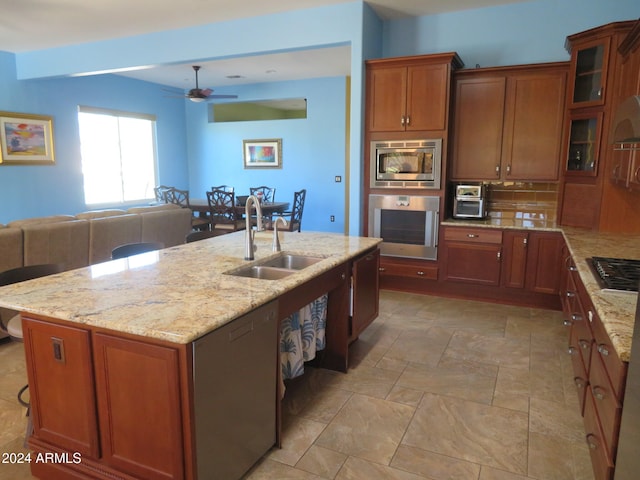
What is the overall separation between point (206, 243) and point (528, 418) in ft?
7.80

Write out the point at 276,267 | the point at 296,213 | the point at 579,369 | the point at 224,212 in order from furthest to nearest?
1. the point at 296,213
2. the point at 224,212
3. the point at 276,267
4. the point at 579,369

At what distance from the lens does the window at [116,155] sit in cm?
743

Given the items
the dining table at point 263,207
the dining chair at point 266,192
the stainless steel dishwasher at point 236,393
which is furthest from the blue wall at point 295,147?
the stainless steel dishwasher at point 236,393

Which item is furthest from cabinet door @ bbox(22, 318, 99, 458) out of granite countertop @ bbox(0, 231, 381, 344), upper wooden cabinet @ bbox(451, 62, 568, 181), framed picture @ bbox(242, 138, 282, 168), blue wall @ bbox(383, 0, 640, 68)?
framed picture @ bbox(242, 138, 282, 168)

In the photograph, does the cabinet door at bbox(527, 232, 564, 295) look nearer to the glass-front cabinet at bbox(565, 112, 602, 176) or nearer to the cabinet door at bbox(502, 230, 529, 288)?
the cabinet door at bbox(502, 230, 529, 288)

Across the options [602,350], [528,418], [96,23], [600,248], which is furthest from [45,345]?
[96,23]

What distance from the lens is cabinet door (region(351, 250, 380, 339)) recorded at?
10.0 ft

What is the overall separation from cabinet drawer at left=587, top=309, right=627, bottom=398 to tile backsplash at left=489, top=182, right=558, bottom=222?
2893mm

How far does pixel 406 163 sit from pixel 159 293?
124 inches

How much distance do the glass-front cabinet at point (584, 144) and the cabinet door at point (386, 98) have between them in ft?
5.02

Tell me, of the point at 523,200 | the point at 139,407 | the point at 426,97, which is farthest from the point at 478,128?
the point at 139,407

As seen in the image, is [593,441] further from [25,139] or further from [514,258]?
[25,139]

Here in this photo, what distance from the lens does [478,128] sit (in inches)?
177

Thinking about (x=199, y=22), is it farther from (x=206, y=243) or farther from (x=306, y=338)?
(x=306, y=338)
